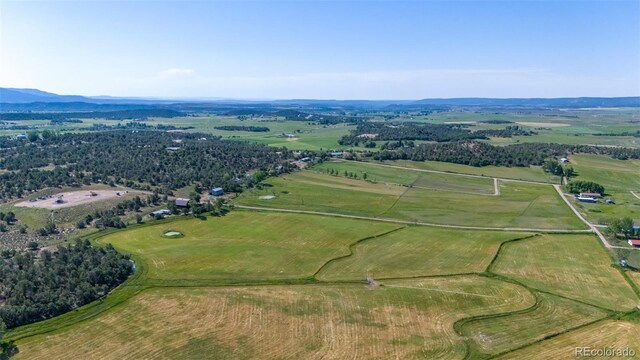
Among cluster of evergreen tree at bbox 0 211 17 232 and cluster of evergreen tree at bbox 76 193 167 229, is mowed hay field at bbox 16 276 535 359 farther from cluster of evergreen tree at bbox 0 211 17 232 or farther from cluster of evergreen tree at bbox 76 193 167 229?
cluster of evergreen tree at bbox 0 211 17 232

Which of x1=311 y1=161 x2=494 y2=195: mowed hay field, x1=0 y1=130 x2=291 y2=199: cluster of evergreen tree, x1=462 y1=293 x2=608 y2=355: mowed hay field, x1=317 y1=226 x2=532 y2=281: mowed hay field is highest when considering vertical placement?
x1=0 y1=130 x2=291 y2=199: cluster of evergreen tree

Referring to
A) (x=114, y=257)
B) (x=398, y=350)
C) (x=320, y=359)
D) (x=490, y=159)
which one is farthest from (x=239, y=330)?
(x=490, y=159)

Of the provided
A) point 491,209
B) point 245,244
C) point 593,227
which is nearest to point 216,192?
point 245,244

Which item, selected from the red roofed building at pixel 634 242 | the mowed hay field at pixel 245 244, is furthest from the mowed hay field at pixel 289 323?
the red roofed building at pixel 634 242

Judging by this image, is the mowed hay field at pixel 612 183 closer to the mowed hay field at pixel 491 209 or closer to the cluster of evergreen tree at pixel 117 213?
the mowed hay field at pixel 491 209

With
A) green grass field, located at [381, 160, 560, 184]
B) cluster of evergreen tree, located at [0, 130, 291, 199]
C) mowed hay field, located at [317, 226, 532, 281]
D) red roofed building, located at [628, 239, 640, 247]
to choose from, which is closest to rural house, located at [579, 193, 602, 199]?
green grass field, located at [381, 160, 560, 184]

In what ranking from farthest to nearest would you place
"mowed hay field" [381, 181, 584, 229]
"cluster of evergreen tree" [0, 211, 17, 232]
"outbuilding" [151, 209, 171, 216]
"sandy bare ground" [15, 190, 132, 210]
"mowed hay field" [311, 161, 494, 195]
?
"mowed hay field" [311, 161, 494, 195] → "sandy bare ground" [15, 190, 132, 210] → "mowed hay field" [381, 181, 584, 229] → "outbuilding" [151, 209, 171, 216] → "cluster of evergreen tree" [0, 211, 17, 232]

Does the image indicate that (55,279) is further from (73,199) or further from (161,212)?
(73,199)
